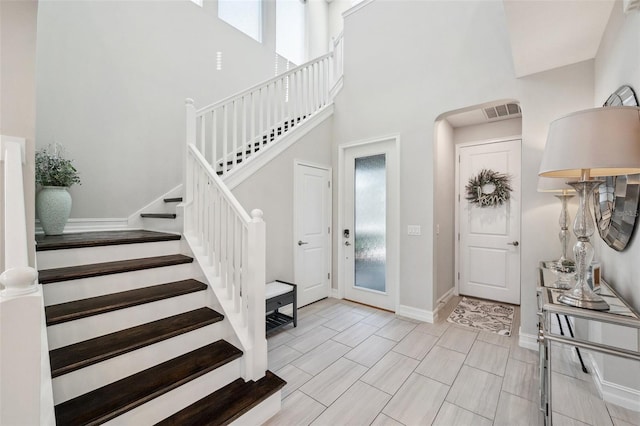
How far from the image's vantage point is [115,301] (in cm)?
183

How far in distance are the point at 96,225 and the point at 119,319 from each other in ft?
6.25

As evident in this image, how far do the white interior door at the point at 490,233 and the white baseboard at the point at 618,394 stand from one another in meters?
2.07

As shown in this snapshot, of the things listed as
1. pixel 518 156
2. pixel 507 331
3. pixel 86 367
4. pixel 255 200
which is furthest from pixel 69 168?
pixel 518 156

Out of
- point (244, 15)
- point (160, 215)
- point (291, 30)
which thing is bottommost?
point (160, 215)

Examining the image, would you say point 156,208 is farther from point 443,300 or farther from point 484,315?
point 484,315

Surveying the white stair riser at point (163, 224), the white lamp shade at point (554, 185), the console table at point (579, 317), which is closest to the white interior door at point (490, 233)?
the white lamp shade at point (554, 185)

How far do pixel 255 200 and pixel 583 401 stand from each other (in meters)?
3.26

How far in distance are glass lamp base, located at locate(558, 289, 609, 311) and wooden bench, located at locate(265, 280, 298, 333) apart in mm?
2320

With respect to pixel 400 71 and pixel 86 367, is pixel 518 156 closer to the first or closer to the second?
pixel 400 71

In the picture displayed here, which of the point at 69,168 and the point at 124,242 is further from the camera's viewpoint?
the point at 69,168

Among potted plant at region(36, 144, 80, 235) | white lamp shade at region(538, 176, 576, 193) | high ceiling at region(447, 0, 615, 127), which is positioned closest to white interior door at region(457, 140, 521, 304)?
high ceiling at region(447, 0, 615, 127)

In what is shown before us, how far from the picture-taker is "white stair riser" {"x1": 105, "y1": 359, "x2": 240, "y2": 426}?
56.5 inches

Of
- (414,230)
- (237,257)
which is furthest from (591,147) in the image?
(414,230)

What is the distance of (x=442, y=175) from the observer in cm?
379
